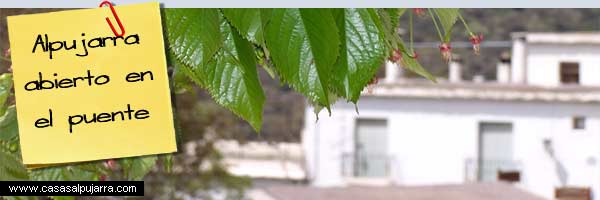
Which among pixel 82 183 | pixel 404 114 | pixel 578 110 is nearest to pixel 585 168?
pixel 578 110

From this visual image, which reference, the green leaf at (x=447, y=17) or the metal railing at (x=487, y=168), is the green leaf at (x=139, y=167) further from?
the metal railing at (x=487, y=168)

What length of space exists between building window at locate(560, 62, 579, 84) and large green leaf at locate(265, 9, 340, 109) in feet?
38.5

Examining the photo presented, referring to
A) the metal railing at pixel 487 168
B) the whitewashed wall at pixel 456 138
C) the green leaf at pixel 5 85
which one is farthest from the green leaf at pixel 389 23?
the metal railing at pixel 487 168

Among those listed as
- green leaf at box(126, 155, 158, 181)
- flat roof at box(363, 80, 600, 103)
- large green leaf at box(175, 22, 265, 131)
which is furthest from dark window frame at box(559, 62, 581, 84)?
large green leaf at box(175, 22, 265, 131)

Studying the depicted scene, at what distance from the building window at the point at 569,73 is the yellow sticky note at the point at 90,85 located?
38.3 ft

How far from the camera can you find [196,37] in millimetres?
532

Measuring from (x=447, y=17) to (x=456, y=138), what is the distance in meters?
11.6

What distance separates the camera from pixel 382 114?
12312mm

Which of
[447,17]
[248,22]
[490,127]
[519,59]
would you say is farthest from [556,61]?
[248,22]

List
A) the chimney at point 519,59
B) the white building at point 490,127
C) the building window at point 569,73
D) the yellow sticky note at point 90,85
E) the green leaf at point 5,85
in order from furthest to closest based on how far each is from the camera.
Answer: the building window at point 569,73, the white building at point 490,127, the chimney at point 519,59, the green leaf at point 5,85, the yellow sticky note at point 90,85

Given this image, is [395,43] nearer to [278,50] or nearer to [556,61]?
[278,50]

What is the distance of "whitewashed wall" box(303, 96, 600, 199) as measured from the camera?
11.9m

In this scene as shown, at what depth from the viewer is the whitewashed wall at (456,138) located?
11.9m

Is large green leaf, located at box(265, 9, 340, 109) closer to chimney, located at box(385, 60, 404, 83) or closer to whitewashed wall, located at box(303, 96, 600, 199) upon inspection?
whitewashed wall, located at box(303, 96, 600, 199)
